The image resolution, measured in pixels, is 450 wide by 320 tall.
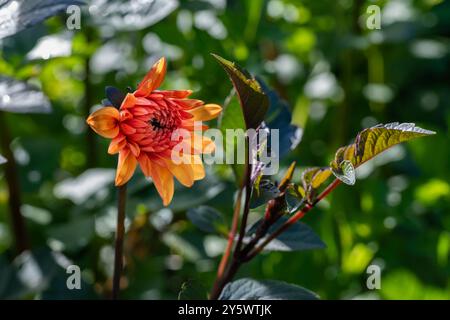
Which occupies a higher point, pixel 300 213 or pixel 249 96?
pixel 249 96

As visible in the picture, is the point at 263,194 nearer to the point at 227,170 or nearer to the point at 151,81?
the point at 151,81

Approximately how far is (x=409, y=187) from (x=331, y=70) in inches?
15.4

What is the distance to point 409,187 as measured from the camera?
111 cm

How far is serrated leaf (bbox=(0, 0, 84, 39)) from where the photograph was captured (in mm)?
625

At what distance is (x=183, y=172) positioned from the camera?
2.02 ft

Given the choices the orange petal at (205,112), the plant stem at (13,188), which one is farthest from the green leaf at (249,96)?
the plant stem at (13,188)

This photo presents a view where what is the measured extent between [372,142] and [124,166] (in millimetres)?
200

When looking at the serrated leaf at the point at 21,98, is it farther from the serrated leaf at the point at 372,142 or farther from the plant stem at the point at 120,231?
the serrated leaf at the point at 372,142

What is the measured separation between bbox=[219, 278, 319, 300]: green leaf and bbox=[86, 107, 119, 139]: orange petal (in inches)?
7.4

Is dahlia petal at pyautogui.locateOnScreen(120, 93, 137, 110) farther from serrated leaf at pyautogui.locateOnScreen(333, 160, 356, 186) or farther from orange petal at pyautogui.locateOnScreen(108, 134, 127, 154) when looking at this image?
serrated leaf at pyautogui.locateOnScreen(333, 160, 356, 186)

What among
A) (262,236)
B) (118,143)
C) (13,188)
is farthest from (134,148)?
(13,188)

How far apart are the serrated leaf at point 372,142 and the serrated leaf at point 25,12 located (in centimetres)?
26
